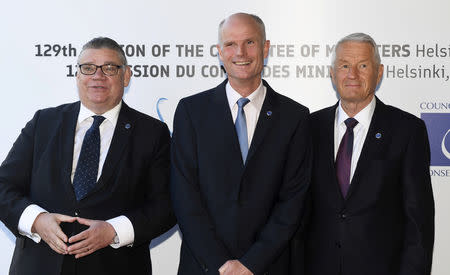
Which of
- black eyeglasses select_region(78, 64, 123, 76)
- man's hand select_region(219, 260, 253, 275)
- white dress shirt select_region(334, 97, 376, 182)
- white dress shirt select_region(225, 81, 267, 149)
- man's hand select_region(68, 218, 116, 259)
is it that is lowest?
man's hand select_region(219, 260, 253, 275)

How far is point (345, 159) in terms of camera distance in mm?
2729

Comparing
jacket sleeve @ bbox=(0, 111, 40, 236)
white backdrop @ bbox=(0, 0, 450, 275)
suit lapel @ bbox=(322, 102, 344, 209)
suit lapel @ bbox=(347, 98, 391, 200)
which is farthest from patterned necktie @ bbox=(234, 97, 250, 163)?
white backdrop @ bbox=(0, 0, 450, 275)

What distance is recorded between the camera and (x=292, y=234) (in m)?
2.64

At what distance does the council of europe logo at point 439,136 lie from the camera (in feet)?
12.9

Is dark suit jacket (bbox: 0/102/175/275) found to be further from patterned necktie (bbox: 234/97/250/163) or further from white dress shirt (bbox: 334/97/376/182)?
white dress shirt (bbox: 334/97/376/182)

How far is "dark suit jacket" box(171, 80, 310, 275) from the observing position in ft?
8.51

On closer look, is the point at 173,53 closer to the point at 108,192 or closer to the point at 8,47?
the point at 8,47

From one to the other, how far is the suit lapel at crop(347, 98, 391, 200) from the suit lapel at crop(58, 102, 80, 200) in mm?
1431

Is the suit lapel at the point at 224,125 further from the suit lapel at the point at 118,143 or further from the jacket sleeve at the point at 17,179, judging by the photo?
the jacket sleeve at the point at 17,179

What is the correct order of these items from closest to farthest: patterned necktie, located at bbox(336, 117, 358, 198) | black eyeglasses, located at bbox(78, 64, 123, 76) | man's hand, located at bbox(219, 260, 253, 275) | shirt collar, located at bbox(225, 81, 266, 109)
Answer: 1. man's hand, located at bbox(219, 260, 253, 275)
2. patterned necktie, located at bbox(336, 117, 358, 198)
3. shirt collar, located at bbox(225, 81, 266, 109)
4. black eyeglasses, located at bbox(78, 64, 123, 76)

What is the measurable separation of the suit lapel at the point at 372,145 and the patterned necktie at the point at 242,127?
0.56 m

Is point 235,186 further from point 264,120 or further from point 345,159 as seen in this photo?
point 345,159

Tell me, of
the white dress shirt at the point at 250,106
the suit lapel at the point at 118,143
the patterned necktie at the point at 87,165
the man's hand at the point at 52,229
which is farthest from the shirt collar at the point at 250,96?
the man's hand at the point at 52,229

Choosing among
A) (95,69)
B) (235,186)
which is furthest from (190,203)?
(95,69)
